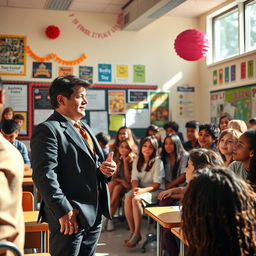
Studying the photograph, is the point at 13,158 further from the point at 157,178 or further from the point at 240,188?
the point at 157,178

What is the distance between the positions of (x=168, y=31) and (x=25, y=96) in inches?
99.8

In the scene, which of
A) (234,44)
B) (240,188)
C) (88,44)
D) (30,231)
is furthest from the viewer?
(88,44)

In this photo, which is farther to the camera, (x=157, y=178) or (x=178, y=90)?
(x=178, y=90)

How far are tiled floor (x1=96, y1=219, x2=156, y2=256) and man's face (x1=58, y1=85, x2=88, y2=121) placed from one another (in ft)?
7.14

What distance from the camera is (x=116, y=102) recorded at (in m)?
6.52

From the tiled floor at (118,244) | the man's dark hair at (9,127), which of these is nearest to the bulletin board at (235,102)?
the tiled floor at (118,244)

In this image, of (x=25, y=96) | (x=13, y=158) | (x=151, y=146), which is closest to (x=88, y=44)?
(x=25, y=96)

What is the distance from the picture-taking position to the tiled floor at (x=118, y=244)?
3902 millimetres

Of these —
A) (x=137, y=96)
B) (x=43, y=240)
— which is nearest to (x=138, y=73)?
(x=137, y=96)

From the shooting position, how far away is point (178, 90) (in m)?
6.81

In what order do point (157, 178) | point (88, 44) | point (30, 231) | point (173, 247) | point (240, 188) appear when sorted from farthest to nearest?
1. point (88, 44)
2. point (157, 178)
3. point (173, 247)
4. point (30, 231)
5. point (240, 188)

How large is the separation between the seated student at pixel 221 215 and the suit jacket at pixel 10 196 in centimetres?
49

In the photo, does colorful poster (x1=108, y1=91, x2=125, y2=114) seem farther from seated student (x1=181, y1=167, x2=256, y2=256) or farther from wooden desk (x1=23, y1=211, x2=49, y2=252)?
seated student (x1=181, y1=167, x2=256, y2=256)

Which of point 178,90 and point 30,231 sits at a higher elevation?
point 178,90
